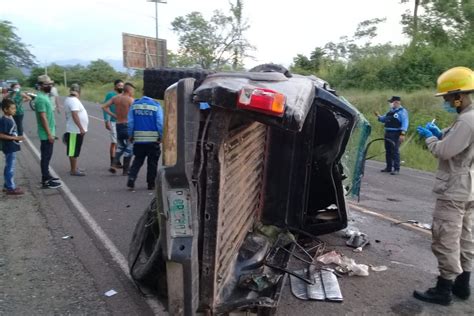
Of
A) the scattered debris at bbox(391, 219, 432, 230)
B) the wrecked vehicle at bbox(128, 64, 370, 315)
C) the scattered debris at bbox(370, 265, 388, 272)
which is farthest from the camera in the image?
the scattered debris at bbox(391, 219, 432, 230)

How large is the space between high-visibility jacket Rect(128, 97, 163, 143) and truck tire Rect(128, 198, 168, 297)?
2.75 meters

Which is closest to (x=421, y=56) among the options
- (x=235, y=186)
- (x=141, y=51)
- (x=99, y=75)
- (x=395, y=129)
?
(x=395, y=129)

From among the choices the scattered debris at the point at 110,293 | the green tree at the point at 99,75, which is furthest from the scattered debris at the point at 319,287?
the green tree at the point at 99,75

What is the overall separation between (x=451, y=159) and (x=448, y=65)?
17939mm

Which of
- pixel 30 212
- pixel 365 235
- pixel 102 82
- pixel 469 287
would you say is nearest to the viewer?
pixel 469 287

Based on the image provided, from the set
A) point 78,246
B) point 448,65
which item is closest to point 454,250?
point 78,246

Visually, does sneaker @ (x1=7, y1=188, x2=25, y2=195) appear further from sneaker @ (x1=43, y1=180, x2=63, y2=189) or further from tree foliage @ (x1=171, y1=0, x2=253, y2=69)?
tree foliage @ (x1=171, y1=0, x2=253, y2=69)

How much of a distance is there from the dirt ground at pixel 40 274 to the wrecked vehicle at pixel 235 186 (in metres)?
0.46

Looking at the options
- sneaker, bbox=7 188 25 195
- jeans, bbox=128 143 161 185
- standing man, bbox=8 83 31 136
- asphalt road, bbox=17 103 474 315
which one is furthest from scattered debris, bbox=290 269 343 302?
standing man, bbox=8 83 31 136

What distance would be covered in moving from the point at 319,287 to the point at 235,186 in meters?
1.28

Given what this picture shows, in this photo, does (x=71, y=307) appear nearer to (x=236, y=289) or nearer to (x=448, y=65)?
(x=236, y=289)

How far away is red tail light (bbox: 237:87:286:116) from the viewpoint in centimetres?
212

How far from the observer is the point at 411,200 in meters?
6.72

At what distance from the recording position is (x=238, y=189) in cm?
305
